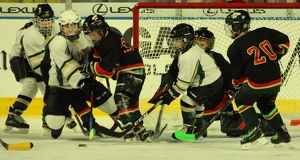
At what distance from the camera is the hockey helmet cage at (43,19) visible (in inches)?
223

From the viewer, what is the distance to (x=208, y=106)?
5516 millimetres

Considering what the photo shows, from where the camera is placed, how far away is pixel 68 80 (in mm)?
5062

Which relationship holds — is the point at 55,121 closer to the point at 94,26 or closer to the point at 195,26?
the point at 94,26

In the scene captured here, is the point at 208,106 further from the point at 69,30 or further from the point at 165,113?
the point at 69,30

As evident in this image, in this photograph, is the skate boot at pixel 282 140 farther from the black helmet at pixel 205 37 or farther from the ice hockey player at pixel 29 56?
the ice hockey player at pixel 29 56

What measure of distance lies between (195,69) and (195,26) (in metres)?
1.31

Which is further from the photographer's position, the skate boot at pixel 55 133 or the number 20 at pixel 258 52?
the skate boot at pixel 55 133

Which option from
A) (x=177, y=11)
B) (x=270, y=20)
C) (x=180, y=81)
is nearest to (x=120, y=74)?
(x=180, y=81)

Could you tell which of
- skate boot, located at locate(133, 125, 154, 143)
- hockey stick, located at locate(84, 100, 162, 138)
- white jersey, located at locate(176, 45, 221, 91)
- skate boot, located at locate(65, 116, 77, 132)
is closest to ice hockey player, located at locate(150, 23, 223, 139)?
white jersey, located at locate(176, 45, 221, 91)

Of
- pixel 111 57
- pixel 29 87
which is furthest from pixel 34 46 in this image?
pixel 111 57

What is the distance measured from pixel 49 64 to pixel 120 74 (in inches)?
23.9

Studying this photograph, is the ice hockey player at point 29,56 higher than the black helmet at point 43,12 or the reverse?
the reverse

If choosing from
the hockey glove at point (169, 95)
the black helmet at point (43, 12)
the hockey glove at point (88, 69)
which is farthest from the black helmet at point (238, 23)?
the black helmet at point (43, 12)

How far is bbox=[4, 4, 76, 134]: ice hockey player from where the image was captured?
5.68m
